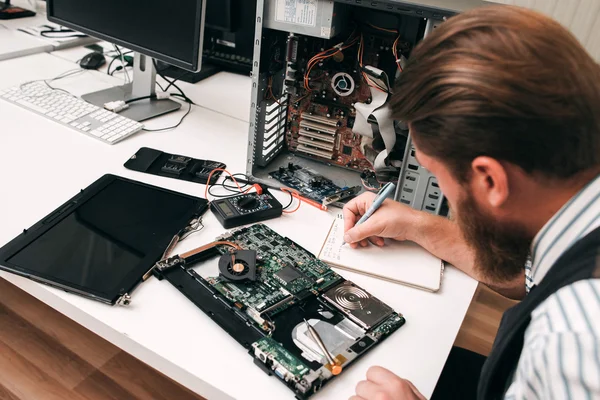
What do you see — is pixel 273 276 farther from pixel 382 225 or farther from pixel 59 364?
pixel 59 364

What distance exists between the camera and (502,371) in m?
0.75

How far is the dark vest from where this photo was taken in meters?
0.61

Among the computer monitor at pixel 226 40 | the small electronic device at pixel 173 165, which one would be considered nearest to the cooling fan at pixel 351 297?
the small electronic device at pixel 173 165

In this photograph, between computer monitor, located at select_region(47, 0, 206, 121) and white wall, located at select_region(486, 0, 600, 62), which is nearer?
white wall, located at select_region(486, 0, 600, 62)

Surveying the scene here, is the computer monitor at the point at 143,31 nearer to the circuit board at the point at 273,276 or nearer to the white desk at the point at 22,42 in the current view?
the white desk at the point at 22,42

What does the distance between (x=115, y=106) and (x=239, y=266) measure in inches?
34.4

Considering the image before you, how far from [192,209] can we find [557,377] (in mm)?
802

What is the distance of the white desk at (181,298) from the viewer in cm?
80

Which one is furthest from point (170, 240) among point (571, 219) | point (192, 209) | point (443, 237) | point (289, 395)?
point (571, 219)

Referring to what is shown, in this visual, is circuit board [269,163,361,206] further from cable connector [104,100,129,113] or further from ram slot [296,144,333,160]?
cable connector [104,100,129,113]

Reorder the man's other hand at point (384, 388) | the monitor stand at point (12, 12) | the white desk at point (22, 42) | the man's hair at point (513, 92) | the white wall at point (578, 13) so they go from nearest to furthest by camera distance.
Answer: the man's hair at point (513, 92)
the man's other hand at point (384, 388)
the white wall at point (578, 13)
the white desk at point (22, 42)
the monitor stand at point (12, 12)

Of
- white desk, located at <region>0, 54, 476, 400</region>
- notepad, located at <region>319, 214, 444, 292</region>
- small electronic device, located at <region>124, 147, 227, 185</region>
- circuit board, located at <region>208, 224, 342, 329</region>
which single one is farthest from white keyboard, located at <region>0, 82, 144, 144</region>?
notepad, located at <region>319, 214, 444, 292</region>

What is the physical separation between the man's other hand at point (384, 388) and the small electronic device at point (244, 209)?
46 centimetres

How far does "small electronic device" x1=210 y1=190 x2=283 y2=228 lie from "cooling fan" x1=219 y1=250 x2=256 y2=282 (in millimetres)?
136
